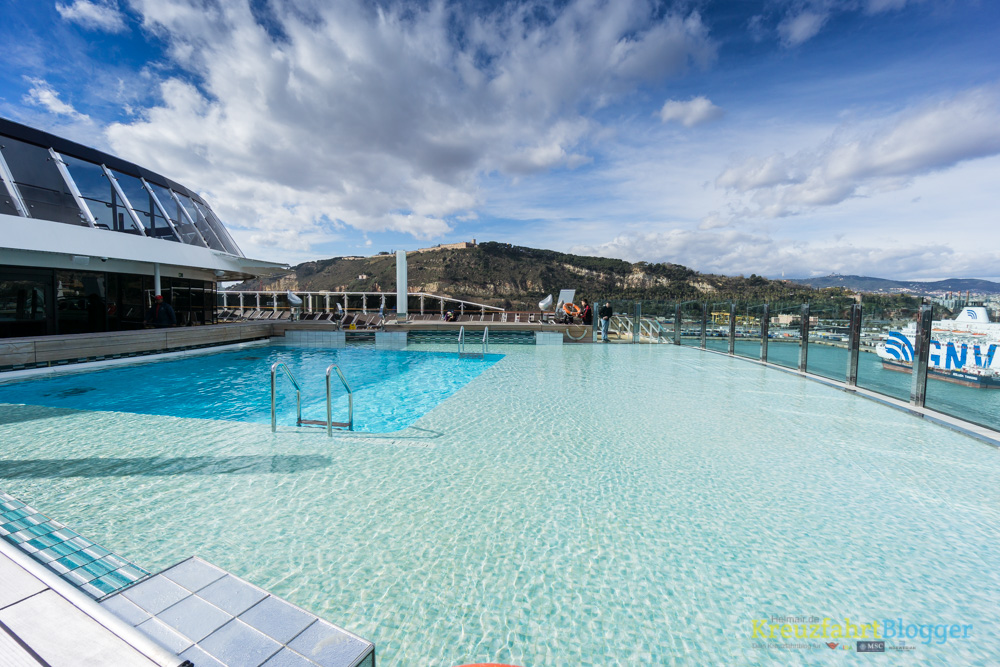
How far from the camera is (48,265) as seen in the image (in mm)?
9070

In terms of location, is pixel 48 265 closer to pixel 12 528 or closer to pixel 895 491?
pixel 12 528

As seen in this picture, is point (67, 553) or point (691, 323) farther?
point (691, 323)

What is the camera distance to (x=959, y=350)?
6.35m

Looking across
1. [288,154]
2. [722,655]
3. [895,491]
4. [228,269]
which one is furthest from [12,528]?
[288,154]

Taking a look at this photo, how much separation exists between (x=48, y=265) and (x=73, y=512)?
33.1ft

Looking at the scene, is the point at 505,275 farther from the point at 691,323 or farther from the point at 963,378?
the point at 963,378

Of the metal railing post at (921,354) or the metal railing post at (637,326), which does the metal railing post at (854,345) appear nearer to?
the metal railing post at (921,354)

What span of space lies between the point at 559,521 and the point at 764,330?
9517 mm

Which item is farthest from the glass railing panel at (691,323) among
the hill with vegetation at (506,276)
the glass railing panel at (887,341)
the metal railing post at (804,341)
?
the hill with vegetation at (506,276)

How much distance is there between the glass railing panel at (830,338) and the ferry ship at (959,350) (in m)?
0.67

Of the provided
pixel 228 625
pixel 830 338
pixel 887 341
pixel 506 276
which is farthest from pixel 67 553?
pixel 506 276

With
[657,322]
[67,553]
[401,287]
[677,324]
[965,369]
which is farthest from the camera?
[401,287]

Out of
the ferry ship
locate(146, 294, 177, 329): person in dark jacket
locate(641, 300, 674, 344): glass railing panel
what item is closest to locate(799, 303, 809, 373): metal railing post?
the ferry ship

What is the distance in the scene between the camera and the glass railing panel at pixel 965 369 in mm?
5188
